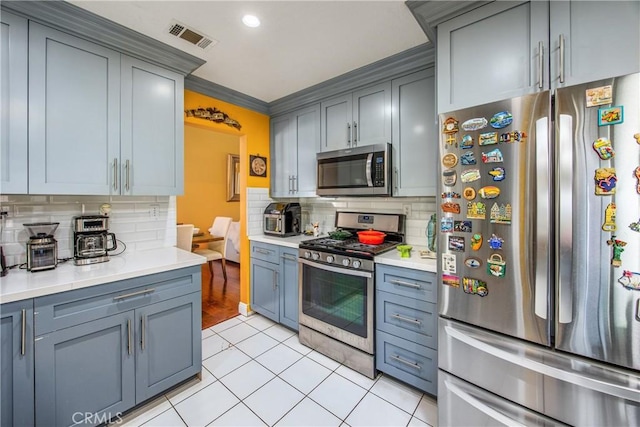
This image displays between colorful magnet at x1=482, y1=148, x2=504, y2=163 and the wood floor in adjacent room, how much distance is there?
2953 millimetres

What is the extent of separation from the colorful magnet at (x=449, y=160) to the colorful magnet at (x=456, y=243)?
1.29 ft

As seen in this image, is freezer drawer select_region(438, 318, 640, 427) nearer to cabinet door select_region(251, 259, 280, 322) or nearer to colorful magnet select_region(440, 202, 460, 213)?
colorful magnet select_region(440, 202, 460, 213)

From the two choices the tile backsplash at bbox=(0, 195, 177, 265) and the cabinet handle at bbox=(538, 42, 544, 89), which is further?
the tile backsplash at bbox=(0, 195, 177, 265)

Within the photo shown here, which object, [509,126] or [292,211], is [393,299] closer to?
[509,126]

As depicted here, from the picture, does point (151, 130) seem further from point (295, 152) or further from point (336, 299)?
point (336, 299)

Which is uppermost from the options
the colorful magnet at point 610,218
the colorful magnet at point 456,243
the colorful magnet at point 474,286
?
the colorful magnet at point 610,218

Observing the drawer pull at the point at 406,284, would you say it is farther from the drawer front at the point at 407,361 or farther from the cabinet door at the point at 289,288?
the cabinet door at the point at 289,288

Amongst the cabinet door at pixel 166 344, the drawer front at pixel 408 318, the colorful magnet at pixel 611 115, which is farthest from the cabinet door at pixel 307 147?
the colorful magnet at pixel 611 115

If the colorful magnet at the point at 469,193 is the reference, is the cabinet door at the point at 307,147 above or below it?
above

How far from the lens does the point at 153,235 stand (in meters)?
2.27

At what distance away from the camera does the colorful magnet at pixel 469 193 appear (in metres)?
1.33

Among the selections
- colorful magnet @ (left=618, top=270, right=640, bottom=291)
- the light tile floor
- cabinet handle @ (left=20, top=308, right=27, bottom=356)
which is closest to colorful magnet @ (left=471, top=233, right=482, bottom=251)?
colorful magnet @ (left=618, top=270, right=640, bottom=291)

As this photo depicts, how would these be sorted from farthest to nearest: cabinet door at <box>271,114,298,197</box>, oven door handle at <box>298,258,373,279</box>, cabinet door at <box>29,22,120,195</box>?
cabinet door at <box>271,114,298,197</box> < oven door handle at <box>298,258,373,279</box> < cabinet door at <box>29,22,120,195</box>

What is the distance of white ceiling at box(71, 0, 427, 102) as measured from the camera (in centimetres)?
155
